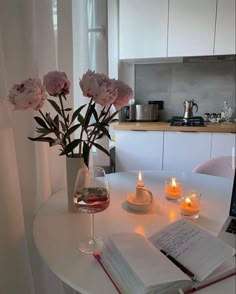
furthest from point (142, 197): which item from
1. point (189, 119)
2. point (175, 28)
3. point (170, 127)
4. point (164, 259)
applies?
point (175, 28)

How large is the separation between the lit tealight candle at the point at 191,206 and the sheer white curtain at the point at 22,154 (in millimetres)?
592

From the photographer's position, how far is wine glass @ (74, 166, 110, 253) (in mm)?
766

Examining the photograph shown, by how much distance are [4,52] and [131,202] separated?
28.7 inches

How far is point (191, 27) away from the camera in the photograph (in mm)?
2707

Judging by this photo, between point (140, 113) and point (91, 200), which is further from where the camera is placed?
point (140, 113)

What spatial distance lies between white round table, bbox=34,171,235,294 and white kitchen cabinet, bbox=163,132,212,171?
1427 mm

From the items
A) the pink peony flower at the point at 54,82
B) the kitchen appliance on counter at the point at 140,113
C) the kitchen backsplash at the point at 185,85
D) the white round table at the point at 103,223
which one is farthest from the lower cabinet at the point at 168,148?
the pink peony flower at the point at 54,82

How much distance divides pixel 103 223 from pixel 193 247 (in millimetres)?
331

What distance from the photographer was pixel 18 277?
992mm

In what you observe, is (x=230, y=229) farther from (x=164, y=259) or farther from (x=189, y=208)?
(x=164, y=259)

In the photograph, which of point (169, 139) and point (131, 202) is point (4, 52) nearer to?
point (131, 202)

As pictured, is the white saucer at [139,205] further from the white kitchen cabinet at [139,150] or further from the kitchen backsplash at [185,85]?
the kitchen backsplash at [185,85]

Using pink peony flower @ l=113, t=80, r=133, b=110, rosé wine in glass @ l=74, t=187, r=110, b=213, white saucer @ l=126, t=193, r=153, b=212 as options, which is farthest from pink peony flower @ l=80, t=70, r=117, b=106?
white saucer @ l=126, t=193, r=153, b=212

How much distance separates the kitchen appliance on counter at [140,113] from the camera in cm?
312
